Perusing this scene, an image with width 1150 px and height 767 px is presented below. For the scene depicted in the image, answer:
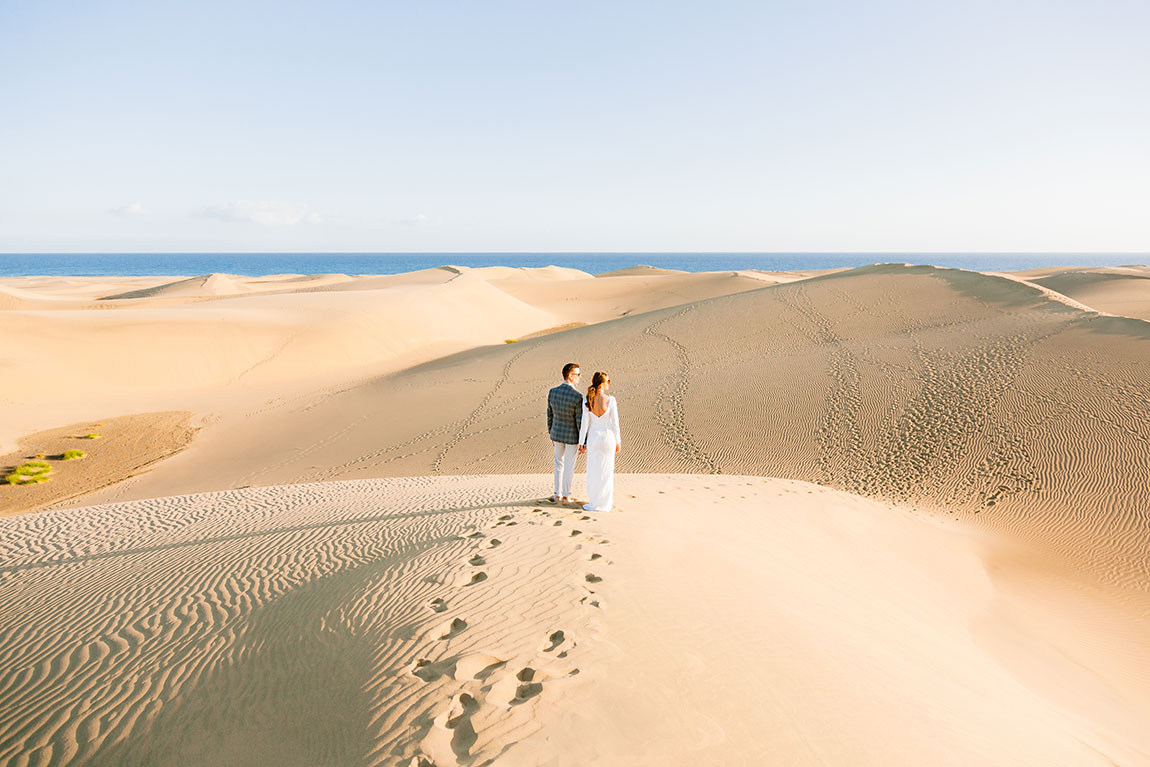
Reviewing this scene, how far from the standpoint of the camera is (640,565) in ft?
19.9

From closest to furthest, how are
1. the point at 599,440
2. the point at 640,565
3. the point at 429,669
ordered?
the point at 429,669 < the point at 640,565 < the point at 599,440

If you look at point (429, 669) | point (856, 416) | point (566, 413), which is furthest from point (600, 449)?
point (856, 416)

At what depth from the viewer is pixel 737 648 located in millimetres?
4777

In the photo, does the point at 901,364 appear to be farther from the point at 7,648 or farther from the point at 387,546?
the point at 7,648

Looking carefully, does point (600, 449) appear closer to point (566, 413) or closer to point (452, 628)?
point (566, 413)

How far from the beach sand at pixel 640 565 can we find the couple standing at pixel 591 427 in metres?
0.46

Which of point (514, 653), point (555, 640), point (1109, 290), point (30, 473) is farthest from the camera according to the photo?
point (1109, 290)

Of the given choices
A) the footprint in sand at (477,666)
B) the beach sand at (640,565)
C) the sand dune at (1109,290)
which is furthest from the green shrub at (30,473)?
the sand dune at (1109,290)

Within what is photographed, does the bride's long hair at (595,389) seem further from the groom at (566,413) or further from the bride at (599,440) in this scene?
the groom at (566,413)

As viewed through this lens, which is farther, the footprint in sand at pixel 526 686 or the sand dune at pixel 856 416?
the sand dune at pixel 856 416

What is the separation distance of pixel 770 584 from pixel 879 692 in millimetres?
1706

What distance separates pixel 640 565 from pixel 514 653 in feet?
6.26

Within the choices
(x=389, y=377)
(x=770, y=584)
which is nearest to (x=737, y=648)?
(x=770, y=584)

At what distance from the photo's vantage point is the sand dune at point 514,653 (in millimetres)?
3867
